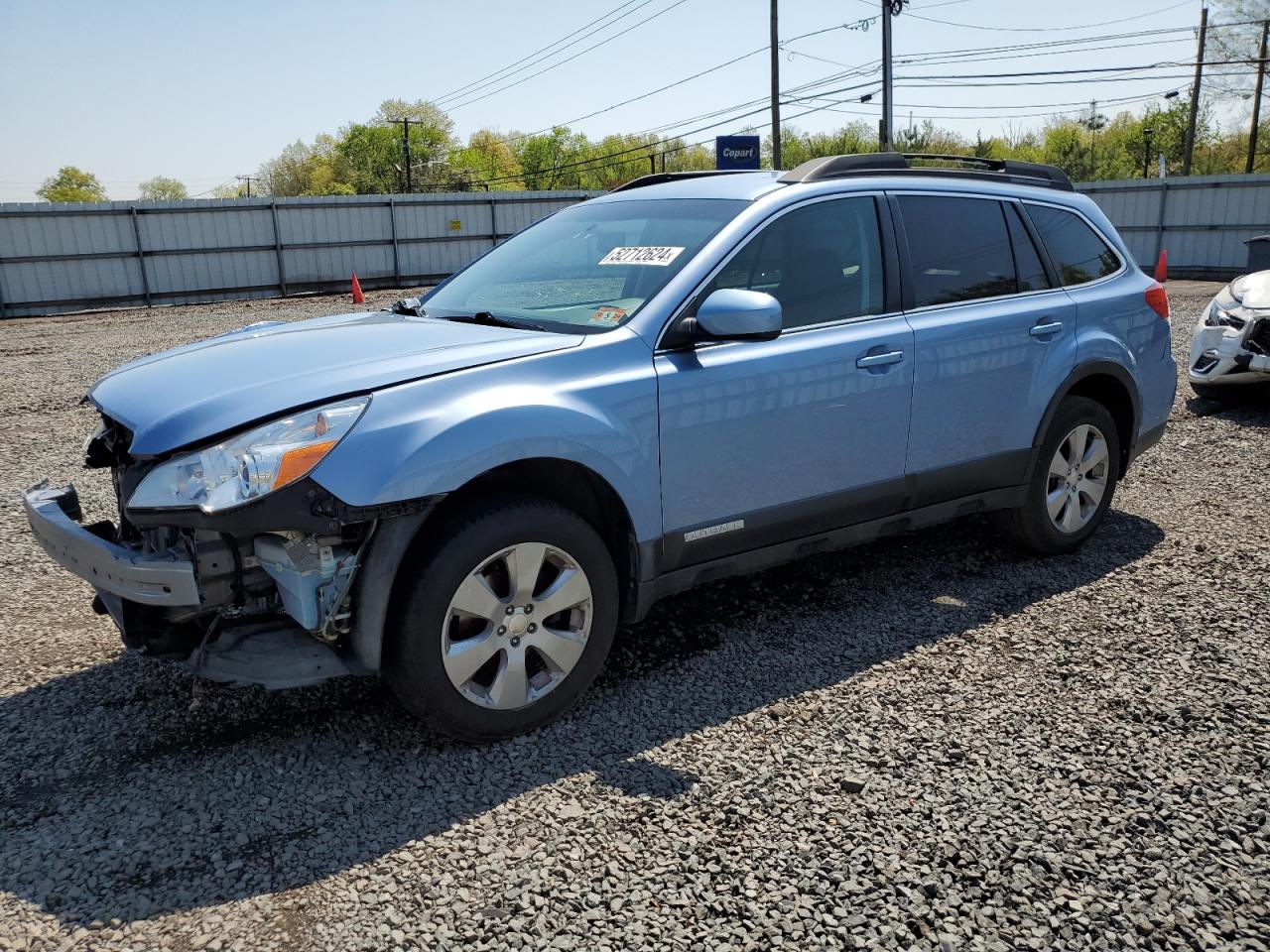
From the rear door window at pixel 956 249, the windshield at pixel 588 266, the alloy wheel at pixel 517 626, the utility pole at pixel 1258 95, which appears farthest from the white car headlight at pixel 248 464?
the utility pole at pixel 1258 95

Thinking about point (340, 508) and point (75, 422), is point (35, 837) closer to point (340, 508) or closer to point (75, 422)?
Answer: point (340, 508)

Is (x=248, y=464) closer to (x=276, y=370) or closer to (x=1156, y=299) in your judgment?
(x=276, y=370)

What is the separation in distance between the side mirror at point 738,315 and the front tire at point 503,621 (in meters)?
0.80

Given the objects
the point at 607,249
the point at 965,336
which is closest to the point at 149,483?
the point at 607,249

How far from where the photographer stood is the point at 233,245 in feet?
79.5

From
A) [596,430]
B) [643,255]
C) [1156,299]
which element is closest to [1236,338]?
[1156,299]

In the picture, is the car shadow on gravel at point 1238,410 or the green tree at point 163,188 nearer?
the car shadow on gravel at point 1238,410

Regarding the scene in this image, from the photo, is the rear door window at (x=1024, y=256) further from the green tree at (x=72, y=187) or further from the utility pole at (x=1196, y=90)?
the green tree at (x=72, y=187)

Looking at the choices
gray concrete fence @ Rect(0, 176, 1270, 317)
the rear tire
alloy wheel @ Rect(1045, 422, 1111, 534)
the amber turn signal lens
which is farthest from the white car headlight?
gray concrete fence @ Rect(0, 176, 1270, 317)

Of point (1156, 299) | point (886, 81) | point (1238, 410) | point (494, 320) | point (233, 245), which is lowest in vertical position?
point (1238, 410)

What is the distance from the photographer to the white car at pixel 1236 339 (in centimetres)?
806

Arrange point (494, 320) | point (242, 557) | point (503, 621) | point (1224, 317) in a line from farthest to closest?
point (1224, 317)
point (494, 320)
point (503, 621)
point (242, 557)

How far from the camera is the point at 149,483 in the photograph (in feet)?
9.39

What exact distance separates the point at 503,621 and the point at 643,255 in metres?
1.55
